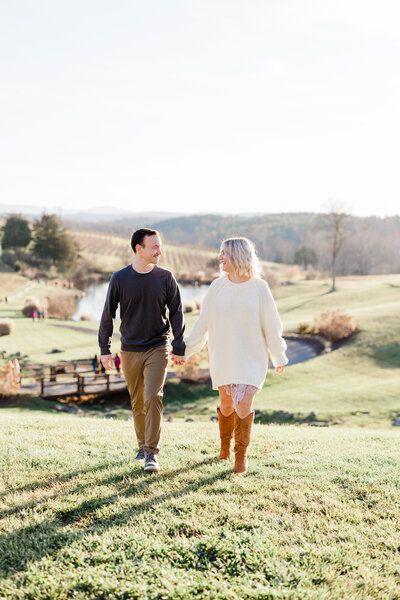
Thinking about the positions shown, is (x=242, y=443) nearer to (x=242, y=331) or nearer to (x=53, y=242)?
(x=242, y=331)

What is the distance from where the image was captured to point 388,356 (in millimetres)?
28438

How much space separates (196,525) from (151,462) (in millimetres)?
1347

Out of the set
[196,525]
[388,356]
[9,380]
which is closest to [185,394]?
[9,380]

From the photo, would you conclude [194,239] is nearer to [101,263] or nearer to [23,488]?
[101,263]

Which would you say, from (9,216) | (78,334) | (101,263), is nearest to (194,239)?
(101,263)

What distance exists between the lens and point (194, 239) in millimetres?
176625

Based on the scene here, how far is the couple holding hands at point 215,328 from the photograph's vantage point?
5.19m

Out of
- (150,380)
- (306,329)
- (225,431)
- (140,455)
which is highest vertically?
(150,380)

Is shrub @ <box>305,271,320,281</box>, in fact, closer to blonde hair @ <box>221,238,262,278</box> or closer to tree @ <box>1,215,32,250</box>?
tree @ <box>1,215,32,250</box>

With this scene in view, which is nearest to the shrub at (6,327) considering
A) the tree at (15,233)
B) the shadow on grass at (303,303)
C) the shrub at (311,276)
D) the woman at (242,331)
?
the shadow on grass at (303,303)

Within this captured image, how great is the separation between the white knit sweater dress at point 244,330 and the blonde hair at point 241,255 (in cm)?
13

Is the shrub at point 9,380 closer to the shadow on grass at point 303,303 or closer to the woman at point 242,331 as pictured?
the woman at point 242,331

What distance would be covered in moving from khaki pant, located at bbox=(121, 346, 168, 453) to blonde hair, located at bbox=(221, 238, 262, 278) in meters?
1.20

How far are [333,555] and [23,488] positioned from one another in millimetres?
2887
